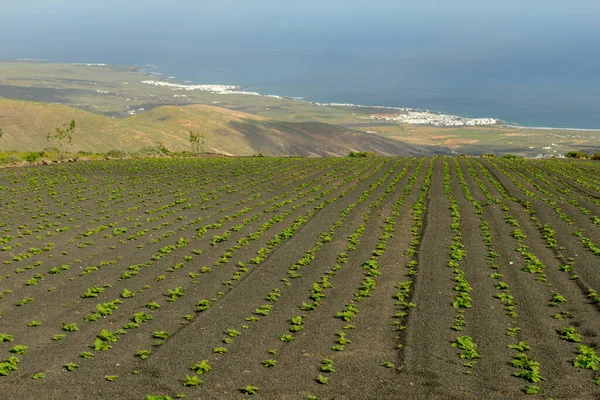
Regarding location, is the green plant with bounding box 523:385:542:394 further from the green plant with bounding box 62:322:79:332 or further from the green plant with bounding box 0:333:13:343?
the green plant with bounding box 0:333:13:343

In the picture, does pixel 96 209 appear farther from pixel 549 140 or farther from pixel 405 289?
pixel 549 140

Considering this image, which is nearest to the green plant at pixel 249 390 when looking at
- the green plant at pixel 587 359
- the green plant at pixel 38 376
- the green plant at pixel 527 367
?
the green plant at pixel 38 376

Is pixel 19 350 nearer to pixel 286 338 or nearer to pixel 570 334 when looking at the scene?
pixel 286 338

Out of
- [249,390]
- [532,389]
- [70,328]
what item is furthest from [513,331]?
[70,328]

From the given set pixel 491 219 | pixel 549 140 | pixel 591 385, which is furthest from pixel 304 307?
pixel 549 140

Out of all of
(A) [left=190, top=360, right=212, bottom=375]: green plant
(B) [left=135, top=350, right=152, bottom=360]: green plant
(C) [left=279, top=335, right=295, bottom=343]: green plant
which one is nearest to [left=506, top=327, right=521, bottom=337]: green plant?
(C) [left=279, top=335, right=295, bottom=343]: green plant

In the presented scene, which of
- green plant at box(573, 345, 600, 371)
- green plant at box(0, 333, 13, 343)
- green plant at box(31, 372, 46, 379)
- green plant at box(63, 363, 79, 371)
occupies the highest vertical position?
green plant at box(573, 345, 600, 371)
